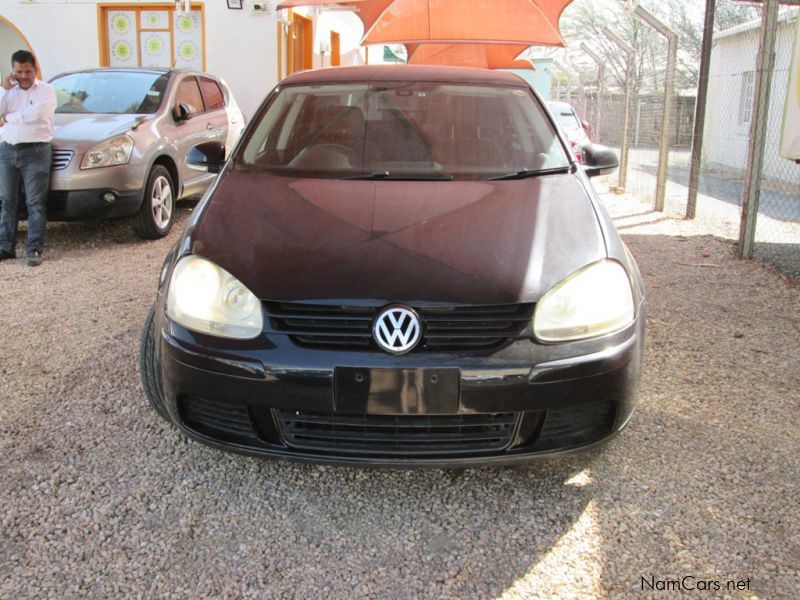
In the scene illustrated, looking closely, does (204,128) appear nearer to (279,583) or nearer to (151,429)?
(151,429)

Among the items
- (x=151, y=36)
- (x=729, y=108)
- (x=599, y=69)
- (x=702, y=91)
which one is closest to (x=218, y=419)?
(x=702, y=91)

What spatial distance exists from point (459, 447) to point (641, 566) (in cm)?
64

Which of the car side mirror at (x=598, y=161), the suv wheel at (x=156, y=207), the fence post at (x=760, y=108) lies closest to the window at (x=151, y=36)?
the suv wheel at (x=156, y=207)

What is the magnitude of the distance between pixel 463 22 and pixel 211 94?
15.1ft

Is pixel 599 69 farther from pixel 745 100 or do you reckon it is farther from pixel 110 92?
pixel 110 92

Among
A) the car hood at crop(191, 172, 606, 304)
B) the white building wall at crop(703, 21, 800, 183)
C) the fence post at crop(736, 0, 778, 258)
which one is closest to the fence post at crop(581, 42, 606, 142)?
the white building wall at crop(703, 21, 800, 183)

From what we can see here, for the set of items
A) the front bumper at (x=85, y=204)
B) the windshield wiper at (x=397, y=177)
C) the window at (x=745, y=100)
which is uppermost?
the window at (x=745, y=100)

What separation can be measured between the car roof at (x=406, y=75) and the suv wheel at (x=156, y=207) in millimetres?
3349

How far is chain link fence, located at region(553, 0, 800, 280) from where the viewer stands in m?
8.43

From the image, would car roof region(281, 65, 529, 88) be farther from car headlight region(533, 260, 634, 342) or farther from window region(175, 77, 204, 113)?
window region(175, 77, 204, 113)

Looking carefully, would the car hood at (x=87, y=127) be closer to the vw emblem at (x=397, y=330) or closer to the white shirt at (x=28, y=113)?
the white shirt at (x=28, y=113)

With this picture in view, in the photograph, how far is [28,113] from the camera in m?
5.98

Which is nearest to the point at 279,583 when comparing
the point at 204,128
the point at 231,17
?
the point at 204,128

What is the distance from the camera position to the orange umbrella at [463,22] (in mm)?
11156
